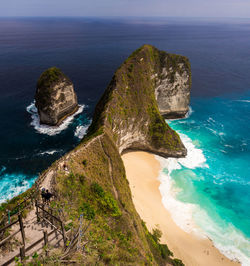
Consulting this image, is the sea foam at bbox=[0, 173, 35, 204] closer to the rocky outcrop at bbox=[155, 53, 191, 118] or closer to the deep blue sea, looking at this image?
the deep blue sea

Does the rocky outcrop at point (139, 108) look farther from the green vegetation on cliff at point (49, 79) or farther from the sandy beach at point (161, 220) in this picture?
the green vegetation on cliff at point (49, 79)

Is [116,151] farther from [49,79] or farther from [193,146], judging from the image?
[49,79]

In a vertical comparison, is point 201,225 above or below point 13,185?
below

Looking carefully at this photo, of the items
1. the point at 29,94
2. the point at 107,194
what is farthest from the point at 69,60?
the point at 107,194

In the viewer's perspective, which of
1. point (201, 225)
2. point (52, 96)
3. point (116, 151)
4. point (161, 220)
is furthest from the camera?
point (52, 96)

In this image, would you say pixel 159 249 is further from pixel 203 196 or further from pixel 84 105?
pixel 84 105

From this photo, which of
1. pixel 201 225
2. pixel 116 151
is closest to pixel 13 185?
pixel 116 151

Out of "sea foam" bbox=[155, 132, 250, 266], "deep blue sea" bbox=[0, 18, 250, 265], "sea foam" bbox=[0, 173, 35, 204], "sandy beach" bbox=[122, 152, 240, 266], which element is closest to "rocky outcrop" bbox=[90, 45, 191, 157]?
"sandy beach" bbox=[122, 152, 240, 266]
